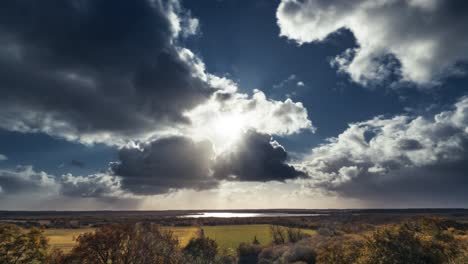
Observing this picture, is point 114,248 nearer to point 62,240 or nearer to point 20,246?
point 20,246

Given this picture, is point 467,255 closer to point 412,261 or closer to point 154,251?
point 412,261

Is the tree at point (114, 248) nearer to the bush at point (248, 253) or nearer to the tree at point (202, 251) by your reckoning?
the tree at point (202, 251)

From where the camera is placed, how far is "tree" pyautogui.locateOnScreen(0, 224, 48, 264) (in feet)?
98.5

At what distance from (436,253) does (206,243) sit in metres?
60.7

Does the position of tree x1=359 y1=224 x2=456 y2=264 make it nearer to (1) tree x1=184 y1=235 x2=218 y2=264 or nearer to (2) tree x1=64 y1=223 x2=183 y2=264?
(2) tree x1=64 y1=223 x2=183 y2=264

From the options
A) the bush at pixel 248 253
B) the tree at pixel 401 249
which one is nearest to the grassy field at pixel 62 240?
the bush at pixel 248 253

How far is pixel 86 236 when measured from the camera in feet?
136

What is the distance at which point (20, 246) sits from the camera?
101ft

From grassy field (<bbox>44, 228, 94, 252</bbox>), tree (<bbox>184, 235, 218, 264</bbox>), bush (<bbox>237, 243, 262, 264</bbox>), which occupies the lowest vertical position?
bush (<bbox>237, 243, 262, 264</bbox>)

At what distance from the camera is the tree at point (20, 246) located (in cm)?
3003

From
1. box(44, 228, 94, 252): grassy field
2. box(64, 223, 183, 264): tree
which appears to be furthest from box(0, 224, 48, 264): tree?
box(44, 228, 94, 252): grassy field

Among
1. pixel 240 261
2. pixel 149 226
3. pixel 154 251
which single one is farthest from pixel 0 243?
pixel 240 261

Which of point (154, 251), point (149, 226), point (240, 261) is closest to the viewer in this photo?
point (154, 251)

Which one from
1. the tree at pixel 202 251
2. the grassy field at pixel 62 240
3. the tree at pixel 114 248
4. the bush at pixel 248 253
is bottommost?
the bush at pixel 248 253
